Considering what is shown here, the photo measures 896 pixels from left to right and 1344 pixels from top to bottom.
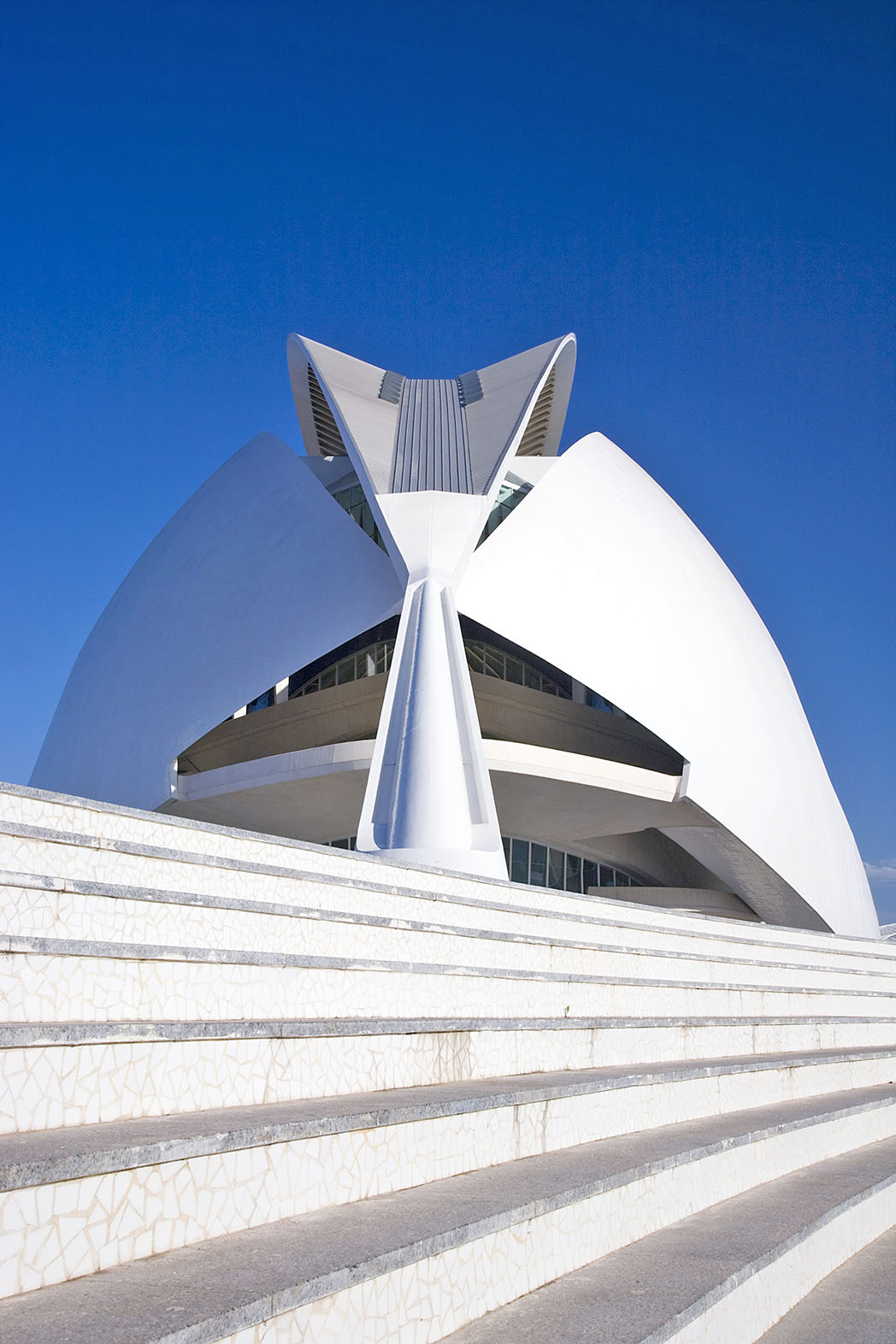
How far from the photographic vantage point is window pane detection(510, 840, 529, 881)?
1941 cm

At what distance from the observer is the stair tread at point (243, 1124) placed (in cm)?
193

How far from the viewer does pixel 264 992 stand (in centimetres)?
331

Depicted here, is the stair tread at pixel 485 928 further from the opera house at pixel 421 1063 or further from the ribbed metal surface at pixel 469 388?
the ribbed metal surface at pixel 469 388

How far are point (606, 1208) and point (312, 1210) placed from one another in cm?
116

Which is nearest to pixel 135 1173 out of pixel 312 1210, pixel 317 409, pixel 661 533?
pixel 312 1210

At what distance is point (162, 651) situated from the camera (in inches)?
657

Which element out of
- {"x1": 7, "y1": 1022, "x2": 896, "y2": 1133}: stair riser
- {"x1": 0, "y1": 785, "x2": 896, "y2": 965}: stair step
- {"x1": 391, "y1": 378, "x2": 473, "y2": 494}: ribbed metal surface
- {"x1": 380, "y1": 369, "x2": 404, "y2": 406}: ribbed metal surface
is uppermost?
{"x1": 380, "y1": 369, "x2": 404, "y2": 406}: ribbed metal surface

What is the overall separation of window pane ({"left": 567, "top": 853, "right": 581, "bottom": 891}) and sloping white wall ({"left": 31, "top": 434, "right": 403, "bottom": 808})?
837 cm

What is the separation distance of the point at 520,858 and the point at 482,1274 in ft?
56.0

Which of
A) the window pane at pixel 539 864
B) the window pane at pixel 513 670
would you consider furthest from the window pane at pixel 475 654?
the window pane at pixel 539 864

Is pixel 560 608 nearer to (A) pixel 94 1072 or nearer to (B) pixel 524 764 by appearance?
(B) pixel 524 764

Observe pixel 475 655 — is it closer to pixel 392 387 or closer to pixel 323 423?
pixel 392 387

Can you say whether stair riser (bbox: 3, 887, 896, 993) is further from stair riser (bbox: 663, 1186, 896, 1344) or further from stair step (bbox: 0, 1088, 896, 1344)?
stair riser (bbox: 663, 1186, 896, 1344)

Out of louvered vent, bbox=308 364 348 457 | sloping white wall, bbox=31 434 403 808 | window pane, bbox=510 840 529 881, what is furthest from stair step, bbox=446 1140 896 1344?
louvered vent, bbox=308 364 348 457
